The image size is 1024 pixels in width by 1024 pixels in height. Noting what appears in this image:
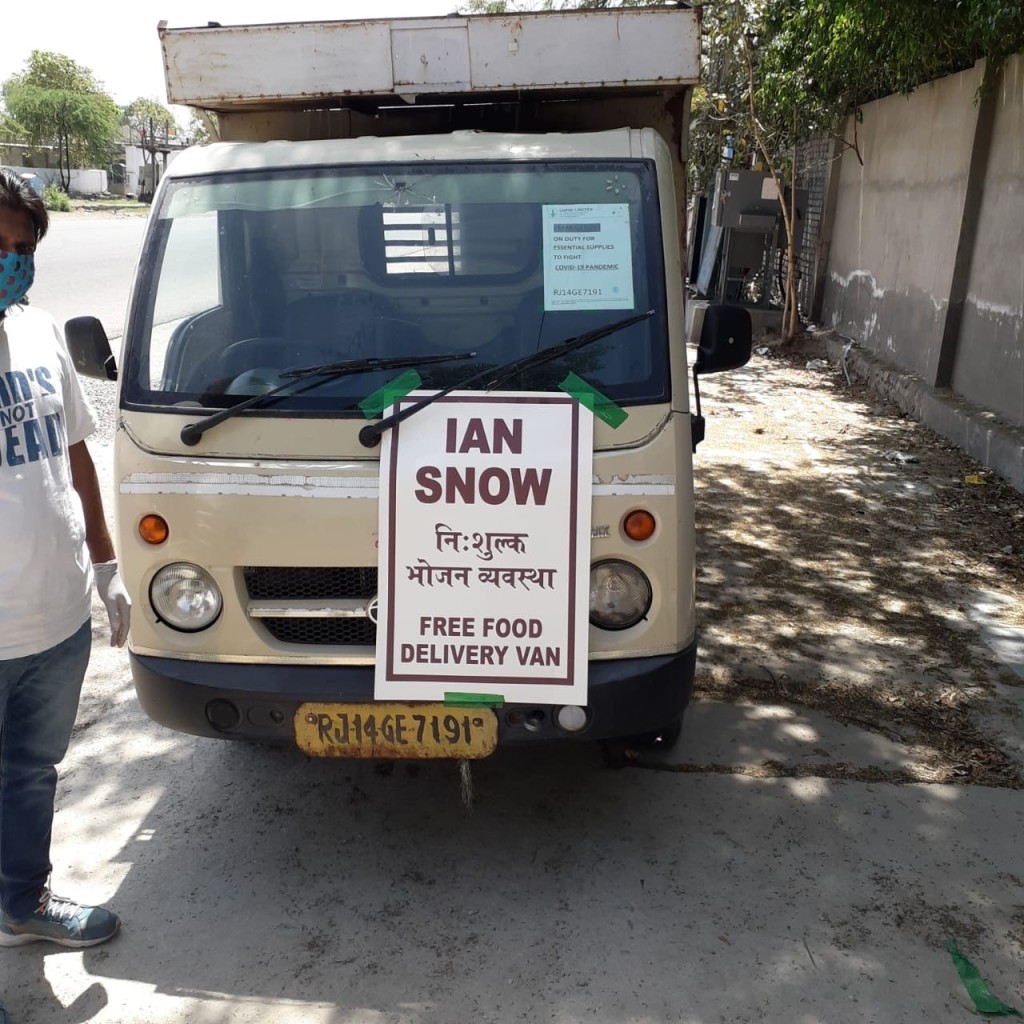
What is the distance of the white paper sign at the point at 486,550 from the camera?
312 cm

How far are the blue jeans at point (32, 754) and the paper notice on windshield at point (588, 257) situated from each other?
1.70 m

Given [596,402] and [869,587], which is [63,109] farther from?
[596,402]

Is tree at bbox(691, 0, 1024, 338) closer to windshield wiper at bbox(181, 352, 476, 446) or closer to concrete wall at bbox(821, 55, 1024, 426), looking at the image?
concrete wall at bbox(821, 55, 1024, 426)

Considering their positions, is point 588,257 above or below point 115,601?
above

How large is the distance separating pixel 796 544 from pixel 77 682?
460 cm

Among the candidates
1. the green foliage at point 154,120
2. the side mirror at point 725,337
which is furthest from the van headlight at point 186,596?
the green foliage at point 154,120

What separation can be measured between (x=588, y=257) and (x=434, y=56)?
4.04 ft

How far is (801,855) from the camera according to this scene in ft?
11.4

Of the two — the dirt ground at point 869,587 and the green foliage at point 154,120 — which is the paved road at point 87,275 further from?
the green foliage at point 154,120

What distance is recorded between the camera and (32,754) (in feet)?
9.57

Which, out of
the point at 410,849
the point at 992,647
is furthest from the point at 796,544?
the point at 410,849

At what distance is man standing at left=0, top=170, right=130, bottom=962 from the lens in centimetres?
269

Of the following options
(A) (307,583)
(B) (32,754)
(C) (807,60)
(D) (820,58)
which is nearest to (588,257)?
(A) (307,583)

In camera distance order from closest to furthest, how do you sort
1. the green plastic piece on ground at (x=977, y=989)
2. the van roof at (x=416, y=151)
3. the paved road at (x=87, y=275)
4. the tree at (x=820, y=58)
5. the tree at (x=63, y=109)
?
1. the green plastic piece on ground at (x=977, y=989)
2. the van roof at (x=416, y=151)
3. the tree at (x=820, y=58)
4. the paved road at (x=87, y=275)
5. the tree at (x=63, y=109)
